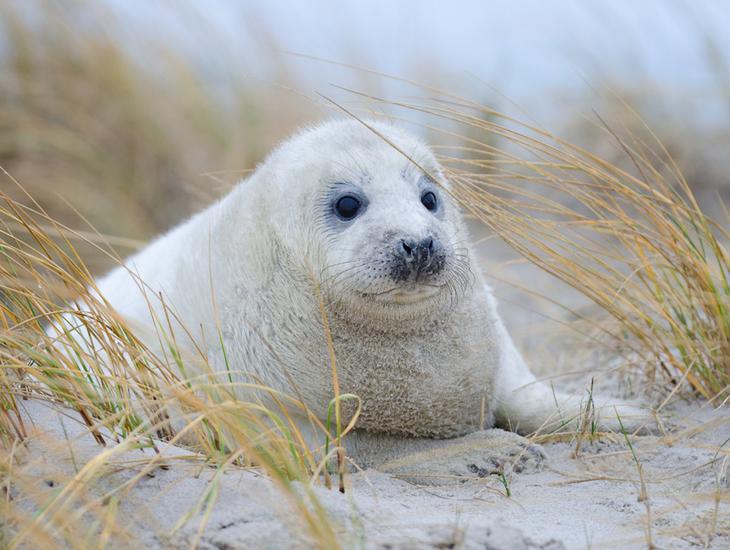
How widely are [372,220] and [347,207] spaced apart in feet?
0.51

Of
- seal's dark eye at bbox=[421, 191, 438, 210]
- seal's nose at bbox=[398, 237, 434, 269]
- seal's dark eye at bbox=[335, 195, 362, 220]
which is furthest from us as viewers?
seal's dark eye at bbox=[421, 191, 438, 210]

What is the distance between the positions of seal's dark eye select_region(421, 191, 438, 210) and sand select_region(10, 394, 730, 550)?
91cm

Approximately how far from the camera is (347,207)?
327 centimetres

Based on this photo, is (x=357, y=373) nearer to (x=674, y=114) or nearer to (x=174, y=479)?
(x=174, y=479)

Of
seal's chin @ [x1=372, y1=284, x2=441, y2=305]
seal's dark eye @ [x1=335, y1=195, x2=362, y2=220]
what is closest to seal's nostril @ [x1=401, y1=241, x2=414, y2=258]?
seal's chin @ [x1=372, y1=284, x2=441, y2=305]

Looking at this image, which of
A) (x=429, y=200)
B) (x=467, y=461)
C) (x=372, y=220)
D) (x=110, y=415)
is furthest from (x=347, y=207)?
(x=110, y=415)

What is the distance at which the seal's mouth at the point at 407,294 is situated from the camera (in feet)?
9.94

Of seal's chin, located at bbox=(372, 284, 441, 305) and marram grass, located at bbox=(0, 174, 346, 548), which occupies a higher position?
seal's chin, located at bbox=(372, 284, 441, 305)

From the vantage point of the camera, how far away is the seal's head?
119 inches

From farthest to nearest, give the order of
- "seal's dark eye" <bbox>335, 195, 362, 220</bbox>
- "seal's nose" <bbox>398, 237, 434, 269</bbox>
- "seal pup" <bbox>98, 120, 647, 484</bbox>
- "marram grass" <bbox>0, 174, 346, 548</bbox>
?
"seal's dark eye" <bbox>335, 195, 362, 220</bbox>
"seal pup" <bbox>98, 120, 647, 484</bbox>
"seal's nose" <bbox>398, 237, 434, 269</bbox>
"marram grass" <bbox>0, 174, 346, 548</bbox>

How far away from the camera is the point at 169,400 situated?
2.47m

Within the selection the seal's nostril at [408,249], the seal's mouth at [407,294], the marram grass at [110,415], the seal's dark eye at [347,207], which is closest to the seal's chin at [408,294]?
the seal's mouth at [407,294]

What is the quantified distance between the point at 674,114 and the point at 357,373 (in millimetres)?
6038

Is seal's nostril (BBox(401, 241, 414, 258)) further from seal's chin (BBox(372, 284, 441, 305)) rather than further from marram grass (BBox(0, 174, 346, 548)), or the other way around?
marram grass (BBox(0, 174, 346, 548))
